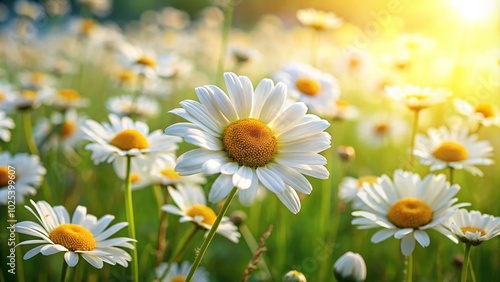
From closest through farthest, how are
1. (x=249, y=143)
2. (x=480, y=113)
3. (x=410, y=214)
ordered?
(x=249, y=143) < (x=410, y=214) < (x=480, y=113)

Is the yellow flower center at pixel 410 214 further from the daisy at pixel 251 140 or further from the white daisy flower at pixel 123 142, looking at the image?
the white daisy flower at pixel 123 142

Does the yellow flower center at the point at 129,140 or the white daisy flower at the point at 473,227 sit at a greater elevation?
the yellow flower center at the point at 129,140

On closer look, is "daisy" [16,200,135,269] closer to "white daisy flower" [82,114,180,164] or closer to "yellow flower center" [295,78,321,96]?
"white daisy flower" [82,114,180,164]

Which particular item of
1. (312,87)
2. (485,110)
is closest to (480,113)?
(485,110)

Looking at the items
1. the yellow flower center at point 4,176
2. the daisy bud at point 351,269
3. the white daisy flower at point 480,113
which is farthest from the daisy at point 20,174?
the white daisy flower at point 480,113

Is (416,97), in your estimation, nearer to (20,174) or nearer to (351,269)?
(351,269)

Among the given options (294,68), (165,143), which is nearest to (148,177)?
(165,143)

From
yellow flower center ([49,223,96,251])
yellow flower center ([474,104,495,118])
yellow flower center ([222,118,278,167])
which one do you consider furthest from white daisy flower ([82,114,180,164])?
yellow flower center ([474,104,495,118])

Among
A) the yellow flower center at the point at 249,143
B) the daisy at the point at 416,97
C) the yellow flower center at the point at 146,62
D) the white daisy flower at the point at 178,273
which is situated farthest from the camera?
the yellow flower center at the point at 146,62
